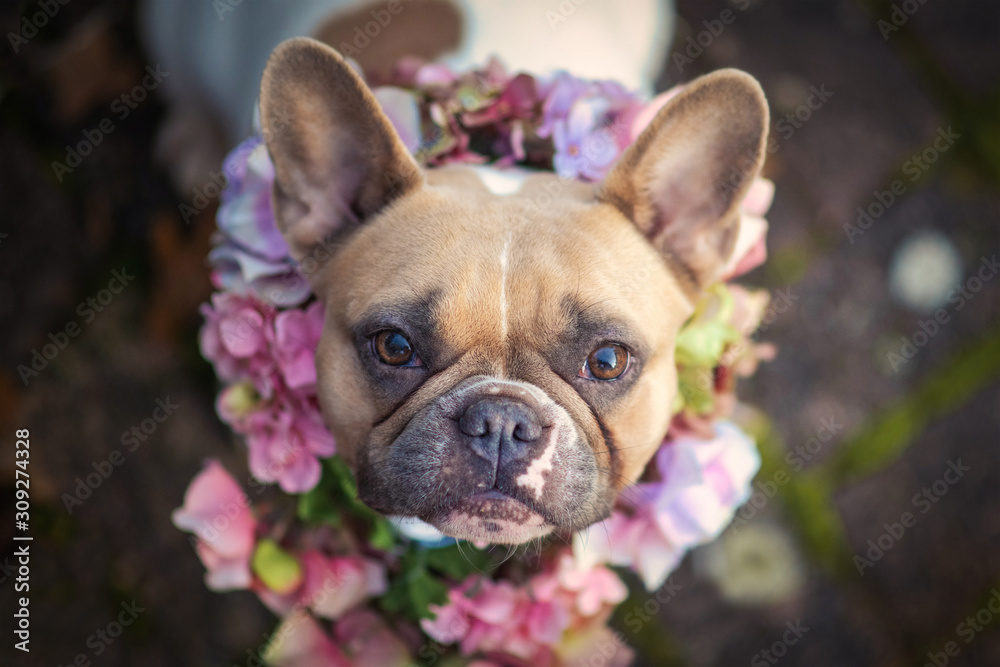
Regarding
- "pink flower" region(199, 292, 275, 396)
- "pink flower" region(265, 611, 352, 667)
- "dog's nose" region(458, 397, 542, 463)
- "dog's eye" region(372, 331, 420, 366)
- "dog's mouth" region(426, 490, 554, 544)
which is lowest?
"pink flower" region(265, 611, 352, 667)

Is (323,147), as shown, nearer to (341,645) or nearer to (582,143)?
(582,143)

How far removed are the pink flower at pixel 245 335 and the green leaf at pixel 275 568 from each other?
1.91ft

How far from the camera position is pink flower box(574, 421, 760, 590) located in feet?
8.46

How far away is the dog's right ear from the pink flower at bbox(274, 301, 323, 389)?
0.61 feet

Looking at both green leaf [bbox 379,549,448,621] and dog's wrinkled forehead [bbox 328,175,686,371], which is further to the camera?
green leaf [bbox 379,549,448,621]

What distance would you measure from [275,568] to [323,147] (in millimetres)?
1433

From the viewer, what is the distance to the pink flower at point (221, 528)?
2.59 metres

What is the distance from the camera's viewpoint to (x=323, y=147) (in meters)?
2.25

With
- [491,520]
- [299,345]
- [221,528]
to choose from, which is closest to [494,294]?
[491,520]

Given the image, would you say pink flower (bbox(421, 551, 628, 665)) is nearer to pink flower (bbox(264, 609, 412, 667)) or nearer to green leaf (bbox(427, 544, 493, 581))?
green leaf (bbox(427, 544, 493, 581))

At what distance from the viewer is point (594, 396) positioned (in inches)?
86.4

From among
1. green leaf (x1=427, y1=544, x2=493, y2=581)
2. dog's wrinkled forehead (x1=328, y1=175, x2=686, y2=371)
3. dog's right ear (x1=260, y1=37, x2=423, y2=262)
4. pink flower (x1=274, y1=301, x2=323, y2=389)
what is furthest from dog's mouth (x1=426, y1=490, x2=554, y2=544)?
dog's right ear (x1=260, y1=37, x2=423, y2=262)

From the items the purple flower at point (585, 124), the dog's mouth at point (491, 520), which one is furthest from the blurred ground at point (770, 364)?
the dog's mouth at point (491, 520)

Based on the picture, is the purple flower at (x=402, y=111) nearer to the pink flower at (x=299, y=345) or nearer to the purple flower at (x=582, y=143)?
the purple flower at (x=582, y=143)
